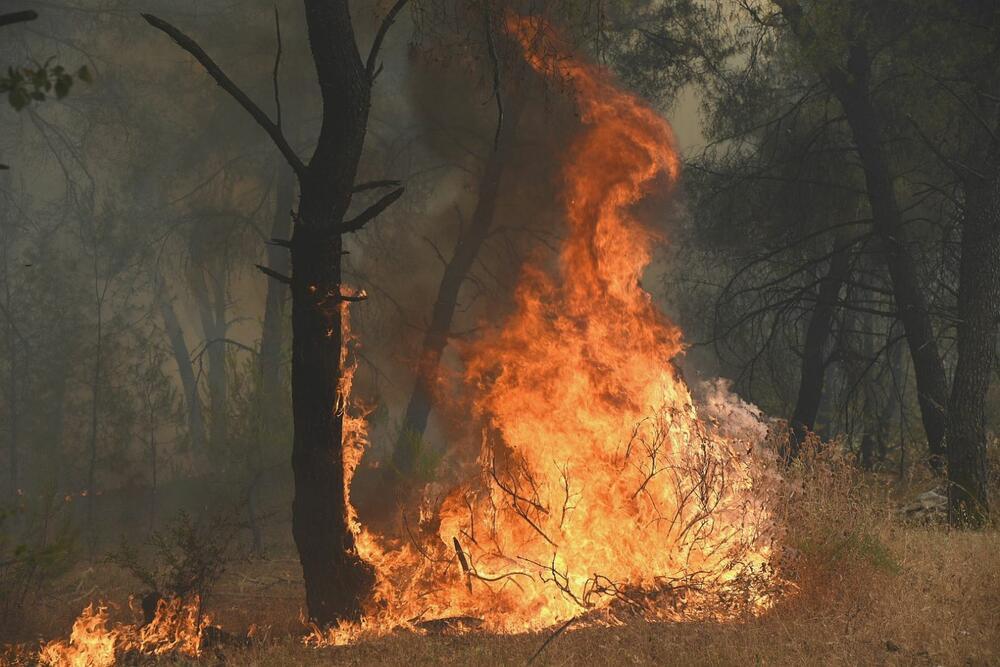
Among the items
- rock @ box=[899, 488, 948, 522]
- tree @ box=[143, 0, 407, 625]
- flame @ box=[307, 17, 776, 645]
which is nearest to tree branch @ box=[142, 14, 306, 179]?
tree @ box=[143, 0, 407, 625]

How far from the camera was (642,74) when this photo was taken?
591 inches

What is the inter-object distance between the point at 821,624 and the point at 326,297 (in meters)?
4.54

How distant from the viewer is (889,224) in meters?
13.6

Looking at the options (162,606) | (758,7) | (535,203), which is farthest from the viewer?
(535,203)

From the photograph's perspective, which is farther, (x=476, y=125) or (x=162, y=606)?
(x=476, y=125)

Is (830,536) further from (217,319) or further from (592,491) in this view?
(217,319)

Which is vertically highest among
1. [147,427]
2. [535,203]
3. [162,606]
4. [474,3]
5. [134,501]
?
[535,203]

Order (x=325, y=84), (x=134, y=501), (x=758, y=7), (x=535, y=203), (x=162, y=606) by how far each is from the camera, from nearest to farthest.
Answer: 1. (x=325, y=84)
2. (x=162, y=606)
3. (x=758, y=7)
4. (x=535, y=203)
5. (x=134, y=501)

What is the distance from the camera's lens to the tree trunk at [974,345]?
445 inches

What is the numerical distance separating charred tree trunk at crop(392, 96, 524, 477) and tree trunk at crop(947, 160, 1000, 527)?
6947mm

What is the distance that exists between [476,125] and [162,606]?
32.5 ft

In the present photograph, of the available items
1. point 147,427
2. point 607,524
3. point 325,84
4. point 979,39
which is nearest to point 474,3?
point 325,84

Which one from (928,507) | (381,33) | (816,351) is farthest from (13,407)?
(928,507)

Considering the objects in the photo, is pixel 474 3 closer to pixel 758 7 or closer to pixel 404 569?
pixel 404 569
